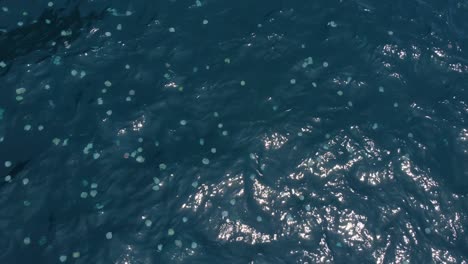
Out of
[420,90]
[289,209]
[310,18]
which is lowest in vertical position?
[289,209]

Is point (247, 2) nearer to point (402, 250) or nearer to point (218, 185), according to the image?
point (218, 185)

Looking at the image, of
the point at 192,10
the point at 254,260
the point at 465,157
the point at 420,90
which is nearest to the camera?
the point at 254,260

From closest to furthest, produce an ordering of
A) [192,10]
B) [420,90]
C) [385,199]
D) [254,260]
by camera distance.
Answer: [254,260] < [385,199] < [420,90] < [192,10]

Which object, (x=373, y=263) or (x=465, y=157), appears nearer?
(x=373, y=263)

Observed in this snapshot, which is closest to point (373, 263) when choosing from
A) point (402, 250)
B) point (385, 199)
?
point (402, 250)

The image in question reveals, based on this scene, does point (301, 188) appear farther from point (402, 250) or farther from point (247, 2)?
point (247, 2)

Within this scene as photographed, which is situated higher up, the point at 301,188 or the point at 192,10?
the point at 192,10

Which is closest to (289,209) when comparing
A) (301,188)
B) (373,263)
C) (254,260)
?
(301,188)
